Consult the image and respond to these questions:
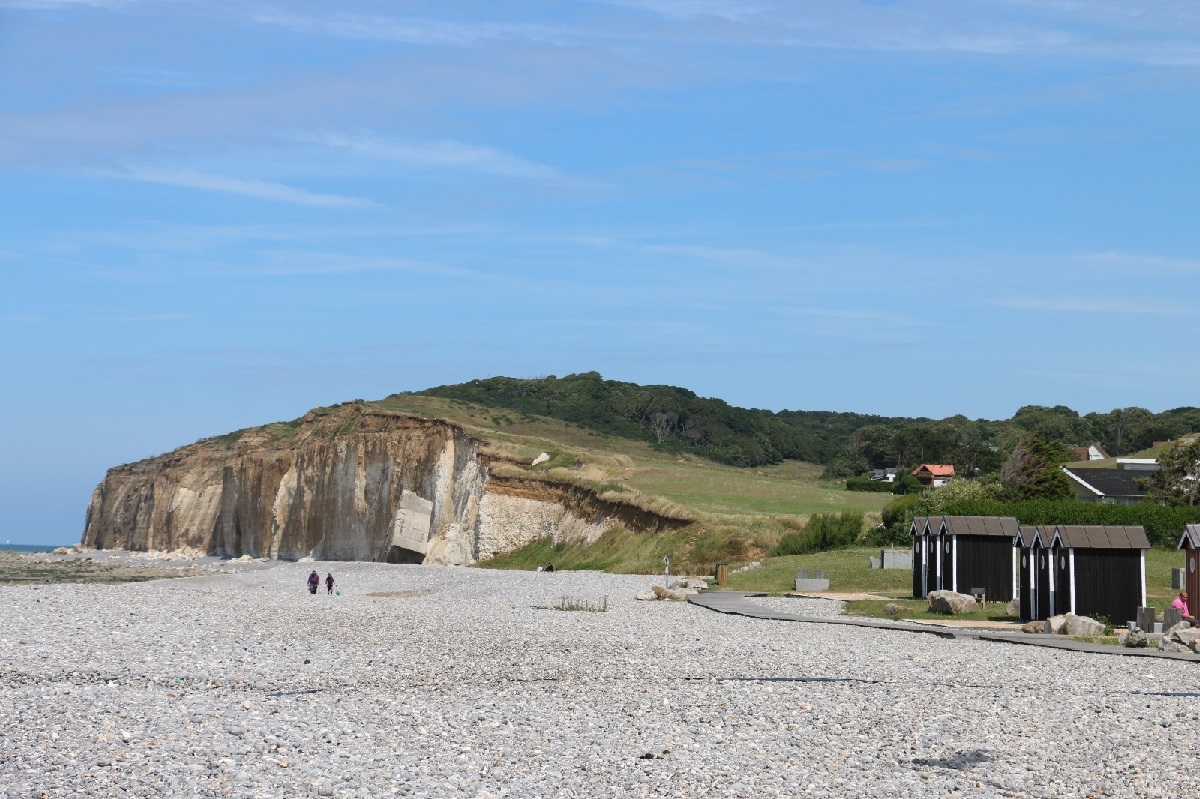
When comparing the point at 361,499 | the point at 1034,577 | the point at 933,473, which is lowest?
the point at 1034,577

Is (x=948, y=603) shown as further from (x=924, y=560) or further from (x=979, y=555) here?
(x=924, y=560)

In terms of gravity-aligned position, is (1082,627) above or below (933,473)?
below

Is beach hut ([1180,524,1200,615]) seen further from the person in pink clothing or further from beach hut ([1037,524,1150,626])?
beach hut ([1037,524,1150,626])

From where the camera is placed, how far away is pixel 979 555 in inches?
1348

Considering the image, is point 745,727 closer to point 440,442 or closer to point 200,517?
point 440,442

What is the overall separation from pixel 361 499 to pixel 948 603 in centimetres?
5866

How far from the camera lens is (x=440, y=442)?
3078 inches

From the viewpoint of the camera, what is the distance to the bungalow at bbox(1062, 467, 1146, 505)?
68188 millimetres

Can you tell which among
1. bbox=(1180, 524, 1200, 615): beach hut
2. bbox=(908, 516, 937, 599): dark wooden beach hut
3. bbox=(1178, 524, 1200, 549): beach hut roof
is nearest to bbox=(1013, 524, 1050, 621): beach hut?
bbox=(1180, 524, 1200, 615): beach hut

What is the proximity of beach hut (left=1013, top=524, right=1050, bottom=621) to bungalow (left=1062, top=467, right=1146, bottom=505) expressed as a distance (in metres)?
39.8

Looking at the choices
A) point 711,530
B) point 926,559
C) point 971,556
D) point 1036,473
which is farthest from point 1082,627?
point 1036,473

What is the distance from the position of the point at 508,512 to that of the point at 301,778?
5813 cm

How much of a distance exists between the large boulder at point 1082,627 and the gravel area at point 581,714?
2.55 metres

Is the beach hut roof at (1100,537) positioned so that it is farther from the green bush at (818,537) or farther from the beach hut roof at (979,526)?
the green bush at (818,537)
